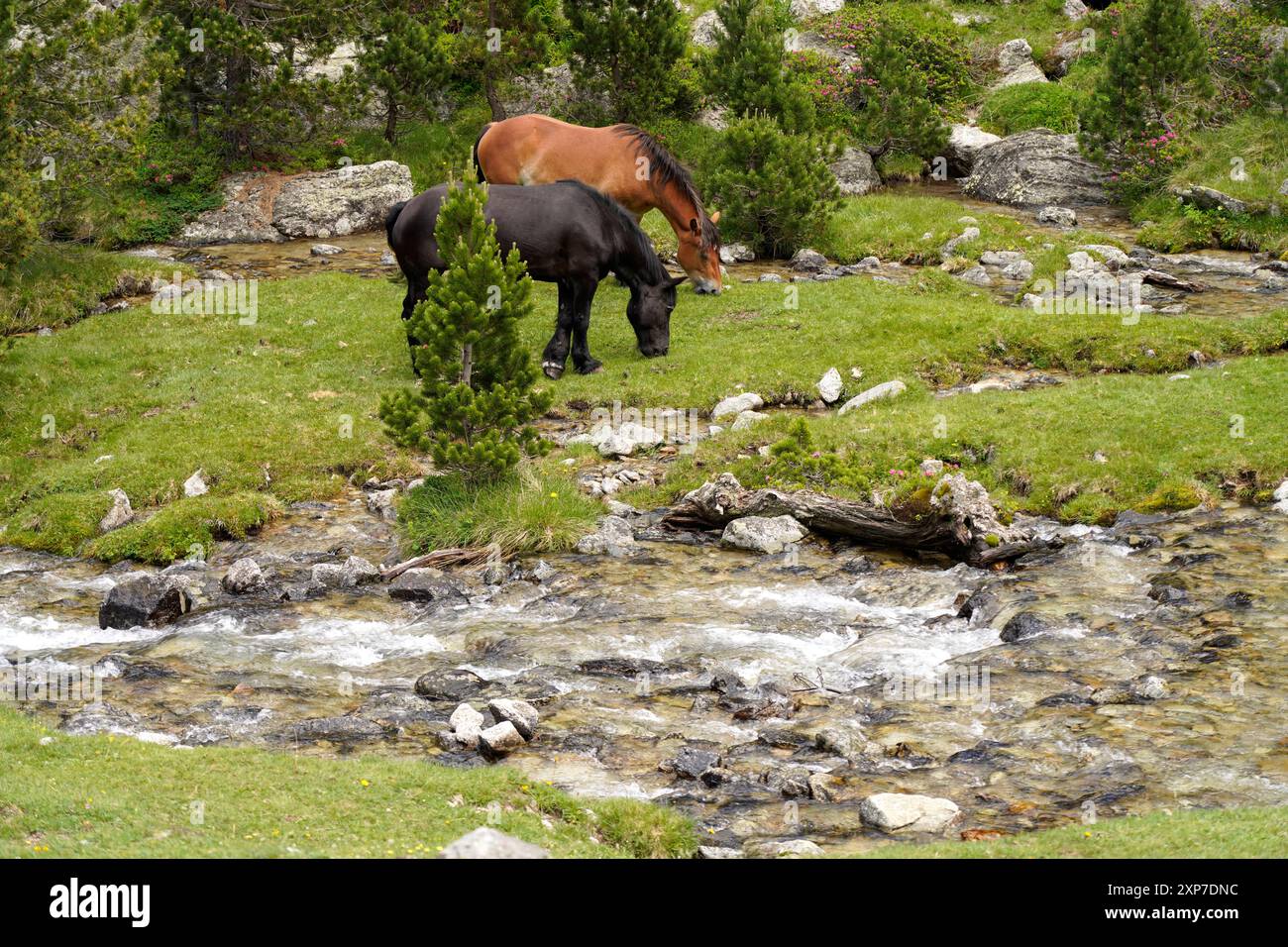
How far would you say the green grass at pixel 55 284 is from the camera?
86.0 ft

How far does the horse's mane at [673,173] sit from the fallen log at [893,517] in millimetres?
9607

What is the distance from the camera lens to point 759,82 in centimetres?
3328

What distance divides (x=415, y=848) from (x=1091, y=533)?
11.2 metres

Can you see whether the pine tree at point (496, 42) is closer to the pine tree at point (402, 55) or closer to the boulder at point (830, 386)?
the pine tree at point (402, 55)

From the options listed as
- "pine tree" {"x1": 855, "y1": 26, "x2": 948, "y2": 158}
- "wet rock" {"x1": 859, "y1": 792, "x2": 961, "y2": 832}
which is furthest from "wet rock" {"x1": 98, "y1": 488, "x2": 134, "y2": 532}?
"pine tree" {"x1": 855, "y1": 26, "x2": 948, "y2": 158}

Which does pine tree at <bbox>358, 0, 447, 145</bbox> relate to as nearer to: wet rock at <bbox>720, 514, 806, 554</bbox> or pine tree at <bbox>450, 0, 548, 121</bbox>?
pine tree at <bbox>450, 0, 548, 121</bbox>

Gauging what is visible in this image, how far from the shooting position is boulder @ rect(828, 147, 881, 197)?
38125 millimetres

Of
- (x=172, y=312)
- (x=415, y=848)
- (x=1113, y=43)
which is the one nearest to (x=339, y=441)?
(x=172, y=312)

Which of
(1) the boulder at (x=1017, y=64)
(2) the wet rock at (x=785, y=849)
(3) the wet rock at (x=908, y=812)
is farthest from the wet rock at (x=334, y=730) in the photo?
(1) the boulder at (x=1017, y=64)

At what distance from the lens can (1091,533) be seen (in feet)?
54.5

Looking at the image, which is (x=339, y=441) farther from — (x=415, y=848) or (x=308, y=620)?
(x=415, y=848)

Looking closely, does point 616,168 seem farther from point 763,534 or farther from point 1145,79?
point 1145,79

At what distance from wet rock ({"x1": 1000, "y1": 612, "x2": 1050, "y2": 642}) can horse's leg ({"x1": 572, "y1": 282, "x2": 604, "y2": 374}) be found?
36.4ft

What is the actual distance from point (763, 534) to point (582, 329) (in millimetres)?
7517
